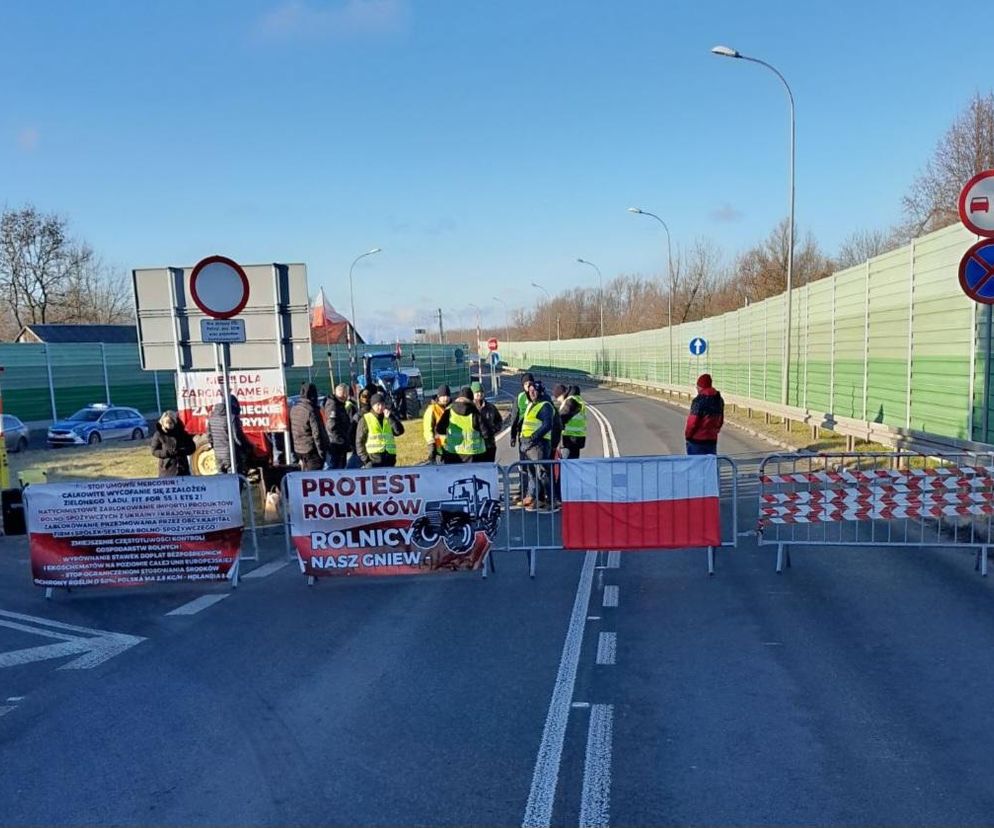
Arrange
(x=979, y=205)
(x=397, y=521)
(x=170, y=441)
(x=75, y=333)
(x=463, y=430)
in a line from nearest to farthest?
(x=397, y=521) → (x=979, y=205) → (x=170, y=441) → (x=463, y=430) → (x=75, y=333)

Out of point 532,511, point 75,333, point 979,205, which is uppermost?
point 75,333

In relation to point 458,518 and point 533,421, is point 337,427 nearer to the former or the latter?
point 533,421

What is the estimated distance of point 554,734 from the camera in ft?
14.9

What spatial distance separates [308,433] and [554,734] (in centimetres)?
734

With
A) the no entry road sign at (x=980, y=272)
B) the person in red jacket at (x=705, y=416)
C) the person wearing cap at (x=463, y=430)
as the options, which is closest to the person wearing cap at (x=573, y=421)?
the person wearing cap at (x=463, y=430)

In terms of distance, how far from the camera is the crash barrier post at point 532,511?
838 cm

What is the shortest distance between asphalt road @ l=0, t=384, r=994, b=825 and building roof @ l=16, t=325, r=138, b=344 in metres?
48.8

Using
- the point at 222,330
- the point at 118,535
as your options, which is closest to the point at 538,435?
the point at 222,330

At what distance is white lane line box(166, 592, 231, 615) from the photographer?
733 centimetres

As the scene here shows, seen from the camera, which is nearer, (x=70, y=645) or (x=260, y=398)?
(x=70, y=645)

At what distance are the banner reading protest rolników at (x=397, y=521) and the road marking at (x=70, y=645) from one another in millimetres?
1903

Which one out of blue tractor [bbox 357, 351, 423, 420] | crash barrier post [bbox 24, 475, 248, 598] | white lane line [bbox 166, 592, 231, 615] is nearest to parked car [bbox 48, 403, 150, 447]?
blue tractor [bbox 357, 351, 423, 420]

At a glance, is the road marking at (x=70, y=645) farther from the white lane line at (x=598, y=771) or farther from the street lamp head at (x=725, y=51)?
the street lamp head at (x=725, y=51)

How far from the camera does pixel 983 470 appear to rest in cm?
805
